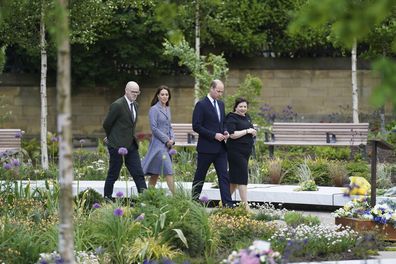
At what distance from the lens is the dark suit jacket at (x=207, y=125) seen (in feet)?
40.7

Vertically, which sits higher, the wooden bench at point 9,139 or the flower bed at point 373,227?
the wooden bench at point 9,139

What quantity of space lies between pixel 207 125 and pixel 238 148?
46 cm

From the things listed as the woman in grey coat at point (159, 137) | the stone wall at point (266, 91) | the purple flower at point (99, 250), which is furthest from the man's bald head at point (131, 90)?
the stone wall at point (266, 91)

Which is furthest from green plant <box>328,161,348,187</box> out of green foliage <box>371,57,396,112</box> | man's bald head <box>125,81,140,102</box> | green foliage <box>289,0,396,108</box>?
green foliage <box>371,57,396,112</box>

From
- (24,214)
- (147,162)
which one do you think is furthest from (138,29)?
(24,214)

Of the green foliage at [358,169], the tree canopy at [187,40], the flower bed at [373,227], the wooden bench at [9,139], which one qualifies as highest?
the tree canopy at [187,40]

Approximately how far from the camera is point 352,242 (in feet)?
31.6

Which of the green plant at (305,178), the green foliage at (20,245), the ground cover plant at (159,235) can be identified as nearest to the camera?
the green foliage at (20,245)

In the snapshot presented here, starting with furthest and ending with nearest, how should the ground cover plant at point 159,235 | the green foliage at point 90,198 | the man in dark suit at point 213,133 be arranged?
the man in dark suit at point 213,133 < the green foliage at point 90,198 < the ground cover plant at point 159,235

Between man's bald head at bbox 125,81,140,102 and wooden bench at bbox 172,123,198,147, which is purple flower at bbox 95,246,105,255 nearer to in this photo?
man's bald head at bbox 125,81,140,102

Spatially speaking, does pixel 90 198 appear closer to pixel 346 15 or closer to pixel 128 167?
pixel 128 167

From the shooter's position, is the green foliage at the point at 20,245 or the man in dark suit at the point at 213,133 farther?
the man in dark suit at the point at 213,133

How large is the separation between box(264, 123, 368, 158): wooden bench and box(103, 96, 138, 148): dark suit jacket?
6757mm

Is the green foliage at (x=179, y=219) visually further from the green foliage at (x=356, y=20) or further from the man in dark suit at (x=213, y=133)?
the green foliage at (x=356, y=20)
